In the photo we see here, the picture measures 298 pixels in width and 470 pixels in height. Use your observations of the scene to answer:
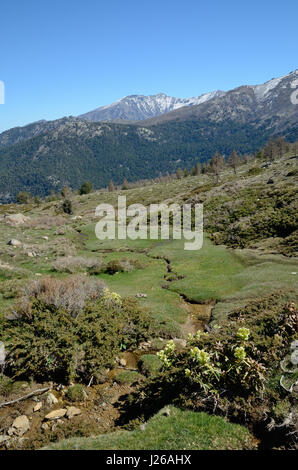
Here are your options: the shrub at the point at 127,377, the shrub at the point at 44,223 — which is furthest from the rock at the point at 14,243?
the shrub at the point at 127,377

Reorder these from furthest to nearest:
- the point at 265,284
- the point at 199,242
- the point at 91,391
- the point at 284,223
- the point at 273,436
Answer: the point at 199,242, the point at 284,223, the point at 265,284, the point at 91,391, the point at 273,436

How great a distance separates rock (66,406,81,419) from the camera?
893 cm

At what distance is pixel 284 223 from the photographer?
107ft

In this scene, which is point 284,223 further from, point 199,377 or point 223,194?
point 199,377

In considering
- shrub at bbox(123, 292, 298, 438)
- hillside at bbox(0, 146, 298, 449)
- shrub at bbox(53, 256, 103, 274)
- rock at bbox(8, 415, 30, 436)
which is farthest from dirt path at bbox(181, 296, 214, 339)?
shrub at bbox(53, 256, 103, 274)

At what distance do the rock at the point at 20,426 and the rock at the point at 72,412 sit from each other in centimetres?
121

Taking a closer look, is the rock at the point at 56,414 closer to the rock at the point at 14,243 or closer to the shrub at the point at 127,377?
the shrub at the point at 127,377

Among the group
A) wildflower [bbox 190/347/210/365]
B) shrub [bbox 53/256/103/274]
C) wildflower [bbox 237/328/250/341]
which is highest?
wildflower [bbox 237/328/250/341]

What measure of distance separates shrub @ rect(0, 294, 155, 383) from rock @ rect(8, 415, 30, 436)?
1932 mm

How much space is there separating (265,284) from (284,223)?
16647mm

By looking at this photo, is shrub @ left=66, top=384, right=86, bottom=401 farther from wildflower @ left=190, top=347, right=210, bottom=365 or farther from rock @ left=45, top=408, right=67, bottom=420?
wildflower @ left=190, top=347, right=210, bottom=365

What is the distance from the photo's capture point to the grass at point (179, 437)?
6445 millimetres

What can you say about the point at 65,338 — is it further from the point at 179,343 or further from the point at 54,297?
the point at 179,343
